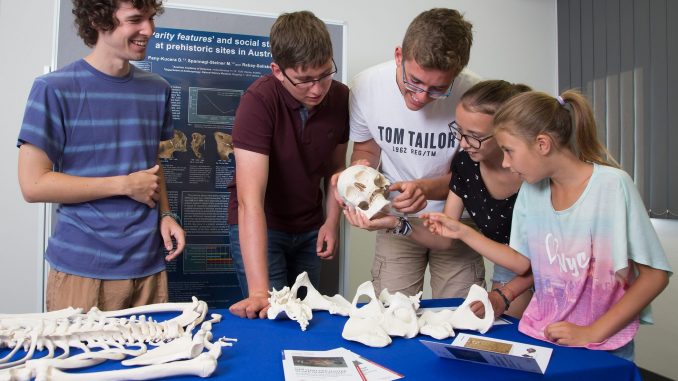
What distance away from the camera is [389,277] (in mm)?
2469

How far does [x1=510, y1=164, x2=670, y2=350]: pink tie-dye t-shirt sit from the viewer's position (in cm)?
160

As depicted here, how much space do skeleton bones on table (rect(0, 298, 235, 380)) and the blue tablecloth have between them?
4 cm

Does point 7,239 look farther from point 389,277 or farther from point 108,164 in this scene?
point 389,277

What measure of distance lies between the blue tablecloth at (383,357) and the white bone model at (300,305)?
1.3 inches

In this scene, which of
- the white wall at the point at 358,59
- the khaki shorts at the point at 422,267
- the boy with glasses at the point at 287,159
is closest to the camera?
the boy with glasses at the point at 287,159

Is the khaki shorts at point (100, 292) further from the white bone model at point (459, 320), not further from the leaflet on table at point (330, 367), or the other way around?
the white bone model at point (459, 320)

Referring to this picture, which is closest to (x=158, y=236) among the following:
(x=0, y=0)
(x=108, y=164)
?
(x=108, y=164)

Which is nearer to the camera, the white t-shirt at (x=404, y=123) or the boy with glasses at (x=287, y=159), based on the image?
the boy with glasses at (x=287, y=159)

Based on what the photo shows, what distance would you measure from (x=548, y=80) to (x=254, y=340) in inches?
171

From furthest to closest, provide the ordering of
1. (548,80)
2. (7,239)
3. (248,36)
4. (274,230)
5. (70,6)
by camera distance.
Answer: (548,80), (7,239), (248,36), (70,6), (274,230)

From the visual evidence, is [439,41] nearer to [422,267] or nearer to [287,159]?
[287,159]

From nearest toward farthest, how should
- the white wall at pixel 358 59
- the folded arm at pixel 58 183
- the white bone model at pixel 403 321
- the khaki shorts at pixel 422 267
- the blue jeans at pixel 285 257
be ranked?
the white bone model at pixel 403 321 < the folded arm at pixel 58 183 < the blue jeans at pixel 285 257 < the khaki shorts at pixel 422 267 < the white wall at pixel 358 59

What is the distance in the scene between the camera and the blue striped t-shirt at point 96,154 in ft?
6.09

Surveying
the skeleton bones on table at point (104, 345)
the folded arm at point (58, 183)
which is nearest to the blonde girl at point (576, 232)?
the skeleton bones on table at point (104, 345)
